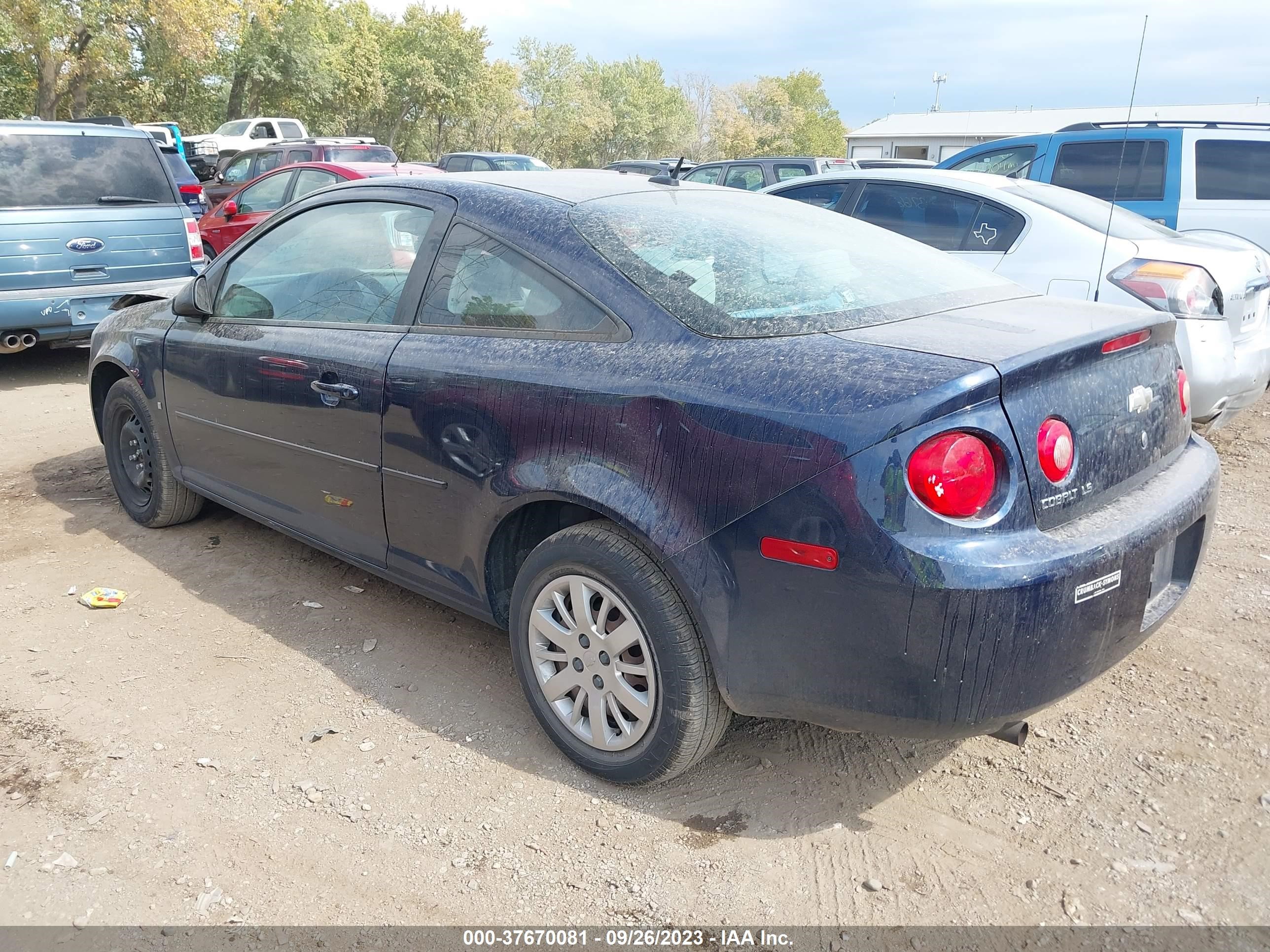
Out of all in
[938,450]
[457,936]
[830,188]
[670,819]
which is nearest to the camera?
[938,450]

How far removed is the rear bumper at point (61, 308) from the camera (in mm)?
7070

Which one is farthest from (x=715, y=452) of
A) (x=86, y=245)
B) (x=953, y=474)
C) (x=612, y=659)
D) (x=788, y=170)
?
(x=788, y=170)

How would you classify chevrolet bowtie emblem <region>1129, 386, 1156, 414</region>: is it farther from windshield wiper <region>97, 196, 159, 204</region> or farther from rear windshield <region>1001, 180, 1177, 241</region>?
windshield wiper <region>97, 196, 159, 204</region>

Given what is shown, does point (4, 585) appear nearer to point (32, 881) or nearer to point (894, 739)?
point (32, 881)

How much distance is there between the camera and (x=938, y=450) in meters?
2.13

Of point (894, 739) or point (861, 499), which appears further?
point (894, 739)

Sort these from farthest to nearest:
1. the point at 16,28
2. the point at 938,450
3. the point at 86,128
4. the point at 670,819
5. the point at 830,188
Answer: the point at 16,28 → the point at 86,128 → the point at 830,188 → the point at 670,819 → the point at 938,450

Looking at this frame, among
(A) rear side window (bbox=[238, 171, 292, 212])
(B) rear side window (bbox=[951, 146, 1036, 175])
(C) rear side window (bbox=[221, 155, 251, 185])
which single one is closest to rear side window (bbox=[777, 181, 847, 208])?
(B) rear side window (bbox=[951, 146, 1036, 175])

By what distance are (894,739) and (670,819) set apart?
2.66 ft

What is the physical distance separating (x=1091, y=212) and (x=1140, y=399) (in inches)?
147

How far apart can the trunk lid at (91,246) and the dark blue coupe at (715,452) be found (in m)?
4.50

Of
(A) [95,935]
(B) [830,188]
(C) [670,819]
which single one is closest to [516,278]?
(C) [670,819]

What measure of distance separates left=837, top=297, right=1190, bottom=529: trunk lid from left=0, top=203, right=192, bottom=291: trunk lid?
687 cm

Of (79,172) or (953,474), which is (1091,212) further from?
(79,172)
